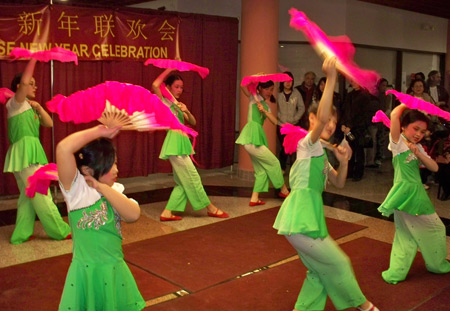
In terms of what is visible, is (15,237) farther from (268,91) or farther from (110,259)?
(268,91)

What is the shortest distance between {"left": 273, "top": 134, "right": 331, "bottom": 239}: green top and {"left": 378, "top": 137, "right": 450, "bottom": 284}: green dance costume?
3.39ft

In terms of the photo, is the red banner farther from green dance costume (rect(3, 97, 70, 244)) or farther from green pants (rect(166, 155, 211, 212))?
green pants (rect(166, 155, 211, 212))

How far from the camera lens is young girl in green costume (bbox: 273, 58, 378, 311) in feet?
8.95

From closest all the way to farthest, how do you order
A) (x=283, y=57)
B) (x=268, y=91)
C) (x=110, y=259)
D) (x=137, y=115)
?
(x=137, y=115)
(x=110, y=259)
(x=268, y=91)
(x=283, y=57)

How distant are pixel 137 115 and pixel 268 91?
12.2 feet

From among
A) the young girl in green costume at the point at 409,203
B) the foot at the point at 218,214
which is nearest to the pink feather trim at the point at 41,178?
the young girl in green costume at the point at 409,203

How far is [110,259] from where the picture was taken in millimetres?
2328

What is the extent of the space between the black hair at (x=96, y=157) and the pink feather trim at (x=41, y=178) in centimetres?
32

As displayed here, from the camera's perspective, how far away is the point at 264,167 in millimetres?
5836

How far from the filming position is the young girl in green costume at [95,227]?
7.36ft

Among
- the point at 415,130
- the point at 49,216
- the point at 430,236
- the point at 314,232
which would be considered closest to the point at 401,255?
the point at 430,236

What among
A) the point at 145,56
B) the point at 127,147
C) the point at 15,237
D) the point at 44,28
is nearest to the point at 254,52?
the point at 145,56

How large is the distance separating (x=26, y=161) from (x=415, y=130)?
3137 mm

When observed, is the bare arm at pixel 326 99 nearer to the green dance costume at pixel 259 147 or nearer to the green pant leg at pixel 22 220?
the green pant leg at pixel 22 220
